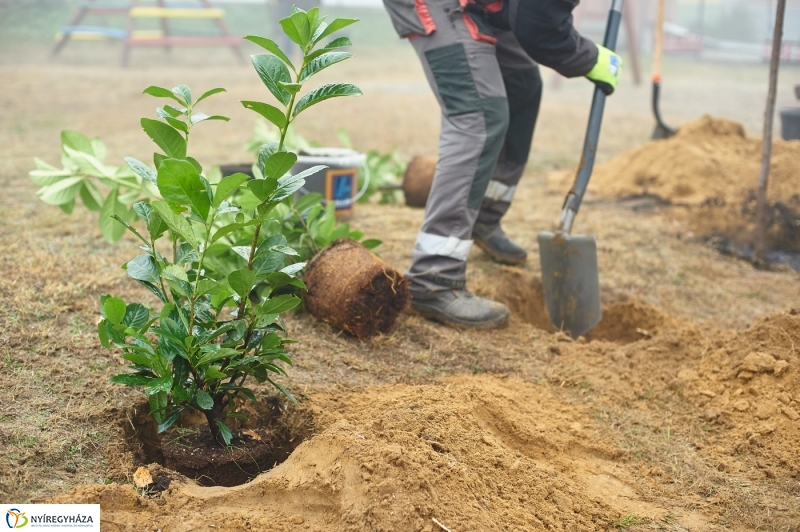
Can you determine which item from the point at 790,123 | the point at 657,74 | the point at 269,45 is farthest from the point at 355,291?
the point at 790,123

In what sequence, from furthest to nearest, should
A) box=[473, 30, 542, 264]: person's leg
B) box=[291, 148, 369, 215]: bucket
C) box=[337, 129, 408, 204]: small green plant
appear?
box=[337, 129, 408, 204]: small green plant, box=[291, 148, 369, 215]: bucket, box=[473, 30, 542, 264]: person's leg

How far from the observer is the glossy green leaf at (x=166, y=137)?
1.89 metres

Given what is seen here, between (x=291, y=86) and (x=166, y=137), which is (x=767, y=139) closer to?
(x=291, y=86)

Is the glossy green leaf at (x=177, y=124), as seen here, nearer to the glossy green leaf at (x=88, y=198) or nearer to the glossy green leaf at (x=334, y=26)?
the glossy green leaf at (x=334, y=26)

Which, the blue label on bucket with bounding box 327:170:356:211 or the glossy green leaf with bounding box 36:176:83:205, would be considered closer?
the glossy green leaf with bounding box 36:176:83:205

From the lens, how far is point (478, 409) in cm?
235

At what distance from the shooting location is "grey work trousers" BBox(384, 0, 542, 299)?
301 cm

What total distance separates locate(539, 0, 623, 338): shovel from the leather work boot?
293mm

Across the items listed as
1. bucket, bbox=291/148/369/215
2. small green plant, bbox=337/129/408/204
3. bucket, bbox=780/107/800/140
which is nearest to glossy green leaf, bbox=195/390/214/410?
bucket, bbox=291/148/369/215

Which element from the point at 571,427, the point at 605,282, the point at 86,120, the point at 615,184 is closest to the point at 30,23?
the point at 86,120

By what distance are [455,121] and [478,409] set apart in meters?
1.28

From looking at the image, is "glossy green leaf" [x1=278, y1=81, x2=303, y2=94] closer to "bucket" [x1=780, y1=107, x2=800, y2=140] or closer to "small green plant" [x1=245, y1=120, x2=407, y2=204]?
"small green plant" [x1=245, y1=120, x2=407, y2=204]

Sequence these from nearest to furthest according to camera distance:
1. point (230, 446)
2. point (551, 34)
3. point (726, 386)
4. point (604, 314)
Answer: point (230, 446) < point (726, 386) < point (551, 34) < point (604, 314)

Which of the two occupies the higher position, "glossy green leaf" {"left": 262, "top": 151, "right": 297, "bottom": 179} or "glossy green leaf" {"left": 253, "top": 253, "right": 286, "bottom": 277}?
"glossy green leaf" {"left": 262, "top": 151, "right": 297, "bottom": 179}
